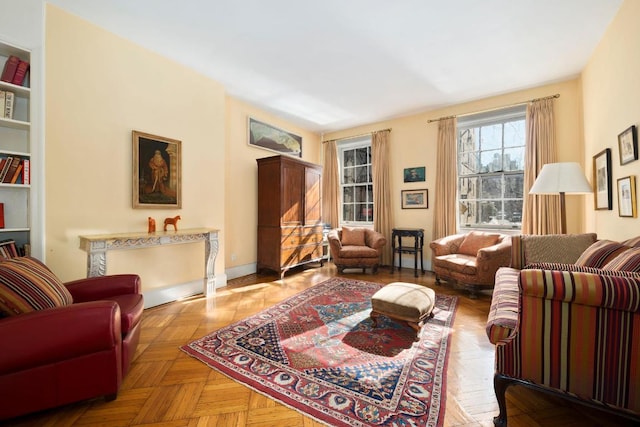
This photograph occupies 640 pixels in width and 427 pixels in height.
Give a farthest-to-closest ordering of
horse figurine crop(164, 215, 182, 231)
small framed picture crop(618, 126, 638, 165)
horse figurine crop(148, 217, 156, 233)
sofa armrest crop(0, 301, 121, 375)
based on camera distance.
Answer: horse figurine crop(164, 215, 182, 231)
horse figurine crop(148, 217, 156, 233)
small framed picture crop(618, 126, 638, 165)
sofa armrest crop(0, 301, 121, 375)

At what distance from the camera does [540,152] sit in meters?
Answer: 3.98

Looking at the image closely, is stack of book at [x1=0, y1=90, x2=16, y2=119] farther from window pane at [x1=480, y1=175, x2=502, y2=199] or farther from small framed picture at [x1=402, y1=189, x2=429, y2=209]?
window pane at [x1=480, y1=175, x2=502, y2=199]

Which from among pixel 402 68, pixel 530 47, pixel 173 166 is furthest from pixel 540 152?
pixel 173 166

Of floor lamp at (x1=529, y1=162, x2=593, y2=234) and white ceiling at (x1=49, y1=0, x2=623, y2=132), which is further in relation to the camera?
floor lamp at (x1=529, y1=162, x2=593, y2=234)

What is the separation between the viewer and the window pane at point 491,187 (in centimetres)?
452

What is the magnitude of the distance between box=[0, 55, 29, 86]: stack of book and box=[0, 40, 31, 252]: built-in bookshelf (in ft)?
0.10

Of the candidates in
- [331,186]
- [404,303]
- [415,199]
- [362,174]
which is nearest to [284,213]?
[331,186]

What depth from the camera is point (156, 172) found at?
3246 mm

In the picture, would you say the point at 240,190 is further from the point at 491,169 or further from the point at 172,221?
the point at 491,169

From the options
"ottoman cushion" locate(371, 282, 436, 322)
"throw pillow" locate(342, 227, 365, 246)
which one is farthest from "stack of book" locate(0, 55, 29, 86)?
"throw pillow" locate(342, 227, 365, 246)

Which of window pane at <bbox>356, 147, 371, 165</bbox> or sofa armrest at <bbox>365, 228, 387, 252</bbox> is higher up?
window pane at <bbox>356, 147, 371, 165</bbox>

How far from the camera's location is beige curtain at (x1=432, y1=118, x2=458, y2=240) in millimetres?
4715

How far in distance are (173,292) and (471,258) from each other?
13.9ft

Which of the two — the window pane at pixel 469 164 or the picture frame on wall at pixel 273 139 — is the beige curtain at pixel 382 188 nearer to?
the window pane at pixel 469 164
